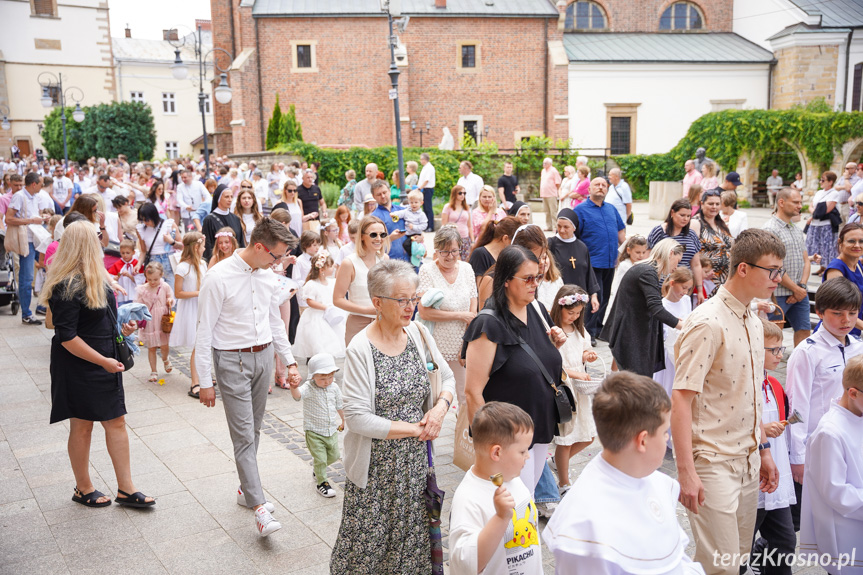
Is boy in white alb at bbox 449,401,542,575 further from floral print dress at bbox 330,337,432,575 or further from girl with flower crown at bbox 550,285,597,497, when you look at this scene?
girl with flower crown at bbox 550,285,597,497

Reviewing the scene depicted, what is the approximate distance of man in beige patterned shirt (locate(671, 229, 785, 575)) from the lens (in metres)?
3.35

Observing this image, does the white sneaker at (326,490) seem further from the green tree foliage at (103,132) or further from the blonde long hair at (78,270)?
the green tree foliage at (103,132)

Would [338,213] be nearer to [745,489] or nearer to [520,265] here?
[520,265]

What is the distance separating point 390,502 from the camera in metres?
3.71

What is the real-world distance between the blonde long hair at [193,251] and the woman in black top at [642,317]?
448 cm

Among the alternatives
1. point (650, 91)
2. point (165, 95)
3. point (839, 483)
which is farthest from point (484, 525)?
point (165, 95)

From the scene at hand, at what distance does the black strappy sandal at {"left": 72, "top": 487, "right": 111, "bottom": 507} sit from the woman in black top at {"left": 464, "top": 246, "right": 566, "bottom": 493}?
306 centimetres

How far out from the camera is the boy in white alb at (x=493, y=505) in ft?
9.50

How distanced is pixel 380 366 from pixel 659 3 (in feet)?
148

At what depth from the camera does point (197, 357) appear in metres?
4.77

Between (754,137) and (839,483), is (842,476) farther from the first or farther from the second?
(754,137)

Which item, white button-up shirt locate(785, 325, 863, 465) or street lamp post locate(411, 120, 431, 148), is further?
street lamp post locate(411, 120, 431, 148)

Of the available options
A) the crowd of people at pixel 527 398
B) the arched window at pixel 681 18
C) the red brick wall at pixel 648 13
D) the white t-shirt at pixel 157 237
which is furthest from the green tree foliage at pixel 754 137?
the crowd of people at pixel 527 398

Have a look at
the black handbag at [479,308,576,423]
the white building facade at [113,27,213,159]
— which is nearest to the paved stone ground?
the black handbag at [479,308,576,423]
